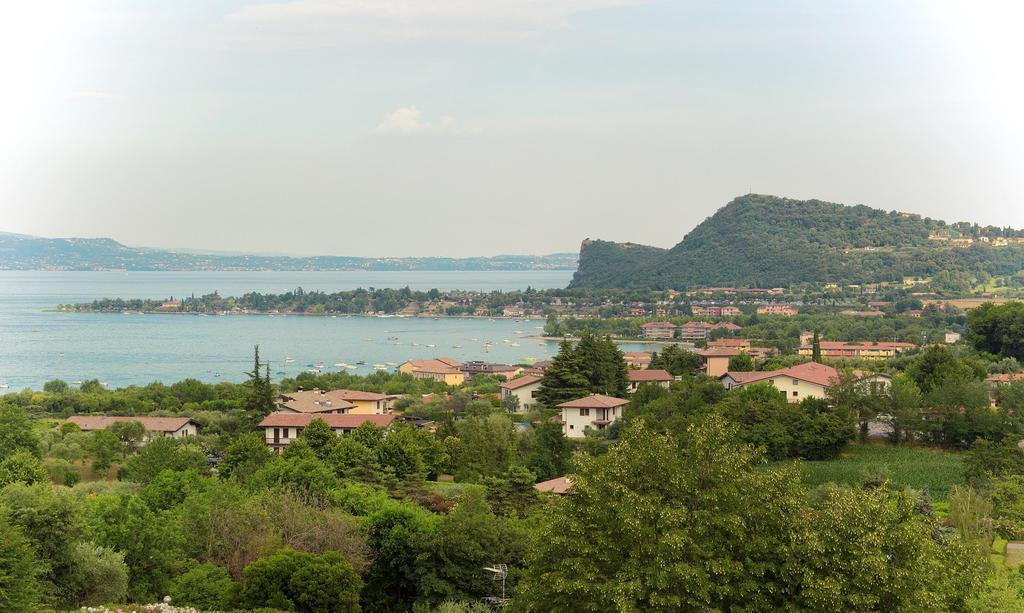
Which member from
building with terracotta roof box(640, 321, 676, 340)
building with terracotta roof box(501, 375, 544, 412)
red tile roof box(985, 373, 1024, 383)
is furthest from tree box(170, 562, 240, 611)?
building with terracotta roof box(640, 321, 676, 340)

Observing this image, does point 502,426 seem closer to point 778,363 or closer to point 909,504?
point 909,504

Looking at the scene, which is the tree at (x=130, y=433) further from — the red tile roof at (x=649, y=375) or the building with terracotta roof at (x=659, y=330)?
the building with terracotta roof at (x=659, y=330)

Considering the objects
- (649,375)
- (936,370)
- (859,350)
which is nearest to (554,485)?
(936,370)

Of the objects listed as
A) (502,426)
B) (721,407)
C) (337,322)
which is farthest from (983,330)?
(337,322)

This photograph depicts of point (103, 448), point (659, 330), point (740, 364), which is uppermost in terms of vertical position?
point (740, 364)

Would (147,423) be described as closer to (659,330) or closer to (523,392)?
(523,392)

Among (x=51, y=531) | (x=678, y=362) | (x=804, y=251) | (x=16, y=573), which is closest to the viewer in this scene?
(x=16, y=573)

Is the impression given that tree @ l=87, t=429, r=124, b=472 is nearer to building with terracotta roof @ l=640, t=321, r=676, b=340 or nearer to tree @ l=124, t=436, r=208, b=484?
tree @ l=124, t=436, r=208, b=484
